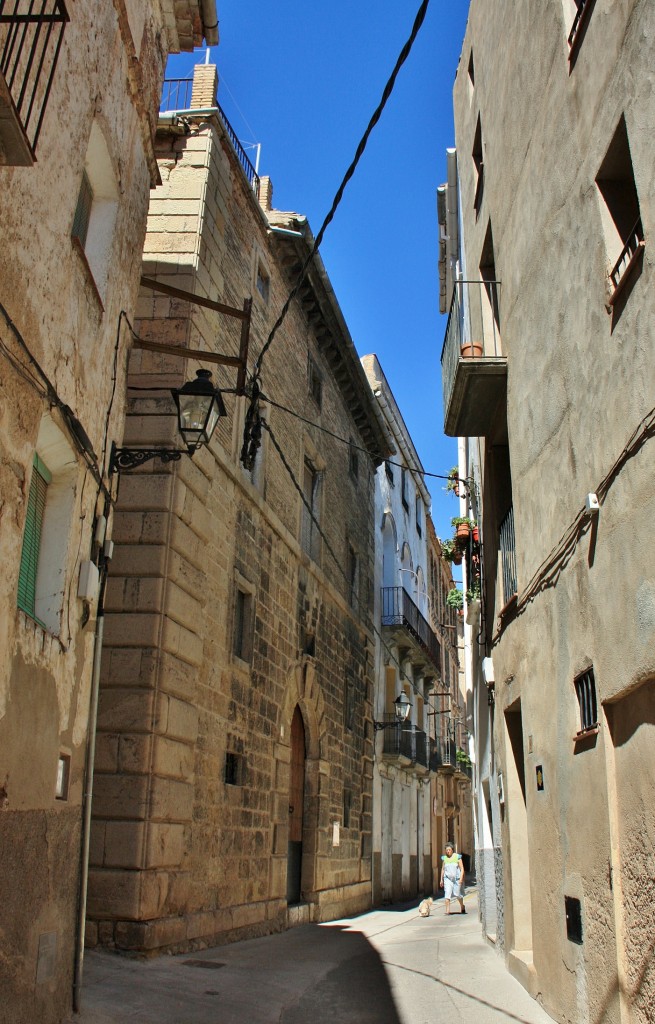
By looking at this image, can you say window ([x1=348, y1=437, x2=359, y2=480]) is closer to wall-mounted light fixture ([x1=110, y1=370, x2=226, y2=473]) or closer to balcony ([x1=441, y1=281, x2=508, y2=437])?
balcony ([x1=441, y1=281, x2=508, y2=437])

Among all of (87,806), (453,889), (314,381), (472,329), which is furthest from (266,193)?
(453,889)

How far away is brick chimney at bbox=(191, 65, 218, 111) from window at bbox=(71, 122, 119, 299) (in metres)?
5.92

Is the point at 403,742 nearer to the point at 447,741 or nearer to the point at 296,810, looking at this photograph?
the point at 296,810

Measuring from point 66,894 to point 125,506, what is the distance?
4542 millimetres

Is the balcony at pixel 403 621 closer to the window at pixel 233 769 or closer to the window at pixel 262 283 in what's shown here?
the window at pixel 262 283

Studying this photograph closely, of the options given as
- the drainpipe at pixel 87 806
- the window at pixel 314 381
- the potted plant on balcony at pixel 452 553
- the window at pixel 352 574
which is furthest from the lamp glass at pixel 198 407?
the window at pixel 352 574

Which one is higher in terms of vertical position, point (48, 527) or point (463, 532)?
point (463, 532)

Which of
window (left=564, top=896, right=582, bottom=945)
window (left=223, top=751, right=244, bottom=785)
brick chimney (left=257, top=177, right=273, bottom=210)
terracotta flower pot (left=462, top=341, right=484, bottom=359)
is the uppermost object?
brick chimney (left=257, top=177, right=273, bottom=210)

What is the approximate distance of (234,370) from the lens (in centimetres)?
1148

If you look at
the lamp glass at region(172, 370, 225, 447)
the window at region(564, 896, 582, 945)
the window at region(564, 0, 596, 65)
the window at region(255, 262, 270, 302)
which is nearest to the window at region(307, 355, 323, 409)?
the window at region(255, 262, 270, 302)

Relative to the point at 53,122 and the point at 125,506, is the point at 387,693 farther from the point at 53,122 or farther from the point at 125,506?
the point at 53,122

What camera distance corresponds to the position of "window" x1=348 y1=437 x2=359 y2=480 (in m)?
19.4

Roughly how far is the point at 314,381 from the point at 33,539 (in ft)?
37.6

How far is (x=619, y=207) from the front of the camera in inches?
216
